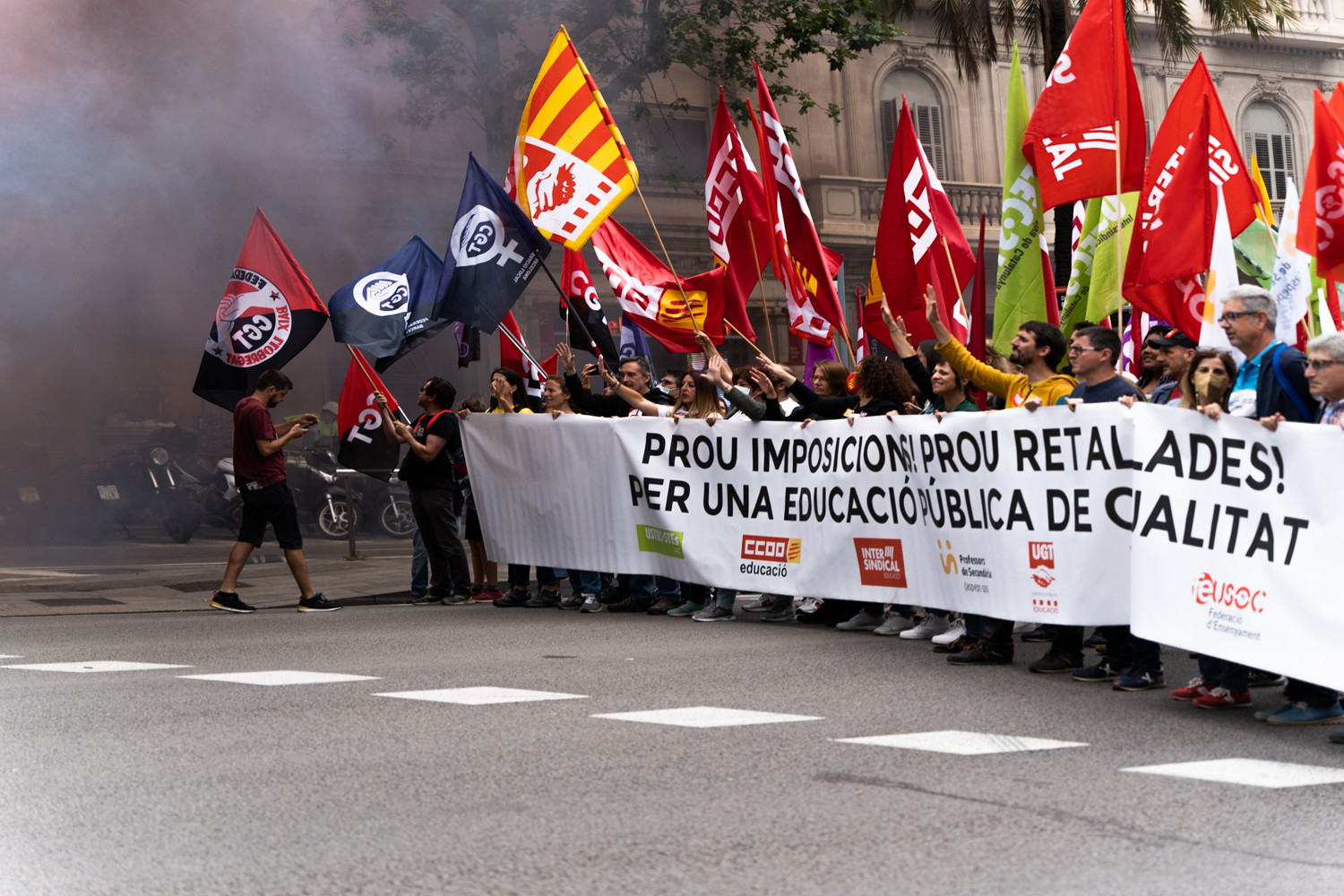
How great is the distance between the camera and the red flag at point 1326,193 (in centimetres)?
718

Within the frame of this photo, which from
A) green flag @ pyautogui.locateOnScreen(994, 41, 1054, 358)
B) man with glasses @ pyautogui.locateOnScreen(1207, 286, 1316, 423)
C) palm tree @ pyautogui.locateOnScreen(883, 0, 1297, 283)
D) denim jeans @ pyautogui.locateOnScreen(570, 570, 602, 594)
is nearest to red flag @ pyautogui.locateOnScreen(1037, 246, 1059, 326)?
green flag @ pyautogui.locateOnScreen(994, 41, 1054, 358)

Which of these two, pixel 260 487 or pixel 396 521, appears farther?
pixel 396 521

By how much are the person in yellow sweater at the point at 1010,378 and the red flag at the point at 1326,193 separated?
4.69ft

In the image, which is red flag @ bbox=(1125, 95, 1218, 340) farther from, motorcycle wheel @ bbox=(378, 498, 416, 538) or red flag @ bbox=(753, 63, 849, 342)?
motorcycle wheel @ bbox=(378, 498, 416, 538)

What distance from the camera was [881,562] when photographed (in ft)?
26.4

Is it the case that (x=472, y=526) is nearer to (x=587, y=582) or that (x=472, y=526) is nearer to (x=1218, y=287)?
(x=587, y=582)

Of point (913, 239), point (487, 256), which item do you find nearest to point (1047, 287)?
point (913, 239)

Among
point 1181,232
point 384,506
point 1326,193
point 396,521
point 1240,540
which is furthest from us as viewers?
point 384,506

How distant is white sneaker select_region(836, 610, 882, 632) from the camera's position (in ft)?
27.7

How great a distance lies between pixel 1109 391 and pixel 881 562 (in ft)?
6.39

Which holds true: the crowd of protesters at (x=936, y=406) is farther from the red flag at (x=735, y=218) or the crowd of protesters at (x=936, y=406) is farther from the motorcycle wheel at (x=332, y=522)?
the motorcycle wheel at (x=332, y=522)

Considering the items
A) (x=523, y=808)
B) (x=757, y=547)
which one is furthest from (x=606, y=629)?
(x=523, y=808)

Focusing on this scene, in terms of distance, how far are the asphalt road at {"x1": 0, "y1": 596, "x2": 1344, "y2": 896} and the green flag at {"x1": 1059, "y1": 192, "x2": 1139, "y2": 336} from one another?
318 cm

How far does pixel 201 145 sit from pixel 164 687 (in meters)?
10.1
